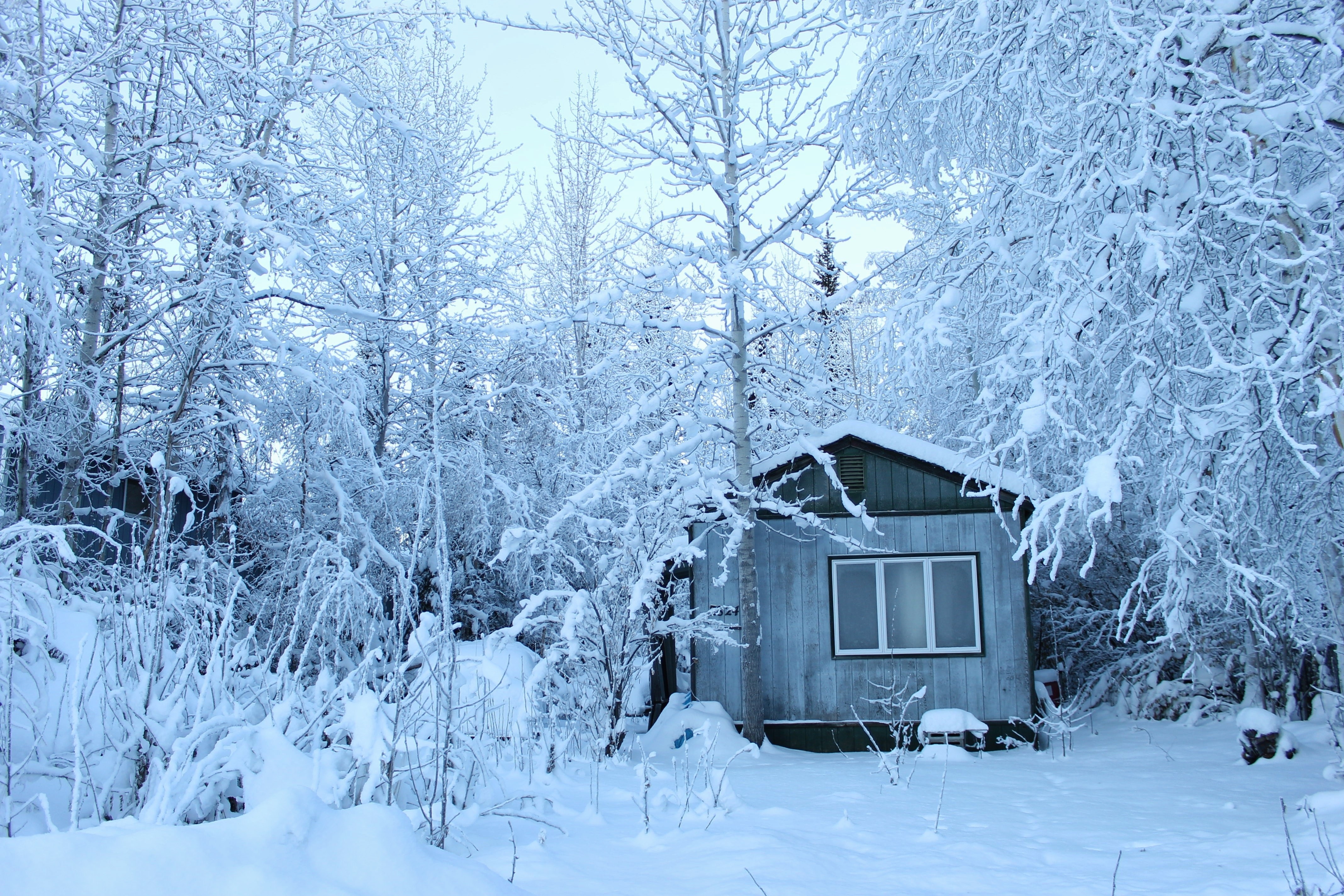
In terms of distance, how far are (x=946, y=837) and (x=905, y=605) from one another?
624cm

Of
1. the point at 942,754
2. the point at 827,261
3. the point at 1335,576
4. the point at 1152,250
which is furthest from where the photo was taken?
the point at 827,261

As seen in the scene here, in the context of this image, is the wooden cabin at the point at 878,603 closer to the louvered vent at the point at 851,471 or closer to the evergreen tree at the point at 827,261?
the louvered vent at the point at 851,471

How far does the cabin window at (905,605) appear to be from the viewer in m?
10.9

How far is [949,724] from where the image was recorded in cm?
1007

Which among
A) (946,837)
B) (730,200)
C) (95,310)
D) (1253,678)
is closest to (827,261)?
(730,200)

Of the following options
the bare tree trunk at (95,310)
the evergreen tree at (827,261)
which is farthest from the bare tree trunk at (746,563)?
the bare tree trunk at (95,310)

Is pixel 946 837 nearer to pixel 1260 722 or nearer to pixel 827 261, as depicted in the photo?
pixel 1260 722

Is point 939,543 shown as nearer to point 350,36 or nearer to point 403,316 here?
point 403,316

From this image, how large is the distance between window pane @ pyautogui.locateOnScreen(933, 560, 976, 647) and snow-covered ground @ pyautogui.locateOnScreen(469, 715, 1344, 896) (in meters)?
2.78

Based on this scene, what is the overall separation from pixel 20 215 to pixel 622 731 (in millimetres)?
5816

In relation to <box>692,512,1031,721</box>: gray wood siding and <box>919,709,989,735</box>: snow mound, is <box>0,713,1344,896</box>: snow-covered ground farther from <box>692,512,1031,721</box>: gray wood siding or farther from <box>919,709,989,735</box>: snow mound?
<box>692,512,1031,721</box>: gray wood siding

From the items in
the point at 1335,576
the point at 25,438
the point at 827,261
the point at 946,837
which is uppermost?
the point at 827,261

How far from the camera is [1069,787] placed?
23.9ft

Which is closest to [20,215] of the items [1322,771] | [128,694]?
[128,694]
